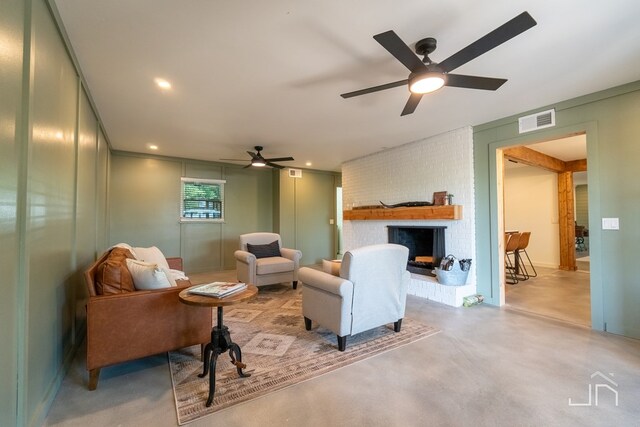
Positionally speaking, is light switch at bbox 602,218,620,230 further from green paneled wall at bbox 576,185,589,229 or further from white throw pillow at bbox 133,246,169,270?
green paneled wall at bbox 576,185,589,229

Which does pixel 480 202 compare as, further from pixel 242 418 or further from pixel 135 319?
pixel 135 319

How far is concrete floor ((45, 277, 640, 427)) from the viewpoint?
161 centimetres

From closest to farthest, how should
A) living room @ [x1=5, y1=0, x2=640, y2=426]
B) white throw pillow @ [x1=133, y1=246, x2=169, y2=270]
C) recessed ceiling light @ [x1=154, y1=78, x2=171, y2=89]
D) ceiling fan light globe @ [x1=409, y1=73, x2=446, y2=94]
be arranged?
living room @ [x1=5, y1=0, x2=640, y2=426], ceiling fan light globe @ [x1=409, y1=73, x2=446, y2=94], recessed ceiling light @ [x1=154, y1=78, x2=171, y2=89], white throw pillow @ [x1=133, y1=246, x2=169, y2=270]

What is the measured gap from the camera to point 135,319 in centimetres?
197

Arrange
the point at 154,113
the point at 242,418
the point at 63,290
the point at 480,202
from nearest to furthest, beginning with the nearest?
the point at 242,418 < the point at 63,290 < the point at 154,113 < the point at 480,202

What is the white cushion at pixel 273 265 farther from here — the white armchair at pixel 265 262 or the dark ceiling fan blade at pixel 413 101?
the dark ceiling fan blade at pixel 413 101

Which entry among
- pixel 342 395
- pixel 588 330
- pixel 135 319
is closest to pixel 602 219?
pixel 588 330

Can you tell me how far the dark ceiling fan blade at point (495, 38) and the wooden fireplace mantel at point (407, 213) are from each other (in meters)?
2.48

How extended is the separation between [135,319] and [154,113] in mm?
2602

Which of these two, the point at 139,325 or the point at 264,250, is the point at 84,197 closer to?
the point at 139,325

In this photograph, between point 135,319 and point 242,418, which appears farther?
point 135,319

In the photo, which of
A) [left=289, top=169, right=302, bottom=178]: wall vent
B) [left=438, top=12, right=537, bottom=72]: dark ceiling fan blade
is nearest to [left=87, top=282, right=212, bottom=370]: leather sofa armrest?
[left=438, top=12, right=537, bottom=72]: dark ceiling fan blade

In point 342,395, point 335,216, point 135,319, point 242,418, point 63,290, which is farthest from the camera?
point 335,216

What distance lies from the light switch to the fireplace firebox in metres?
1.72
